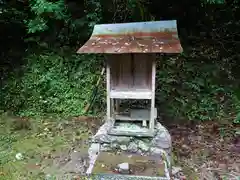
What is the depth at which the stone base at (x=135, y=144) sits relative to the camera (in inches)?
149

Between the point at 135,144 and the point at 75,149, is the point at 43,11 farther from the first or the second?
the point at 135,144

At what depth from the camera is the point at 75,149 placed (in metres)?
4.48

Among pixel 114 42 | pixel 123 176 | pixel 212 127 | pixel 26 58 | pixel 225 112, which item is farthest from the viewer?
pixel 26 58

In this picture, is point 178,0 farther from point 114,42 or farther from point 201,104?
point 114,42

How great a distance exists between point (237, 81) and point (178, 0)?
2682 millimetres

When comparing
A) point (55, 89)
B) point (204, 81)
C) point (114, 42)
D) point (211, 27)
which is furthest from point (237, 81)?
point (55, 89)

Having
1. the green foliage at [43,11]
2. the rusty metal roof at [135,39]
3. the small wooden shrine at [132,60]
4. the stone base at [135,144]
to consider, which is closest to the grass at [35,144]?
the stone base at [135,144]

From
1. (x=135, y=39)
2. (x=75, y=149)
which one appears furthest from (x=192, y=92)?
(x=75, y=149)

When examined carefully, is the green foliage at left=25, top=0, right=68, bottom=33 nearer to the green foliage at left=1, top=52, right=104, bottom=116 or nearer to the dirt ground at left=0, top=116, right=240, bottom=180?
the green foliage at left=1, top=52, right=104, bottom=116

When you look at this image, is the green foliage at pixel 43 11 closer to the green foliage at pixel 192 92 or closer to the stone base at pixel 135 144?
the green foliage at pixel 192 92

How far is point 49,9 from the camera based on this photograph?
5180 mm

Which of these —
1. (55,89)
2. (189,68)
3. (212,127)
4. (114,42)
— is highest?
(114,42)

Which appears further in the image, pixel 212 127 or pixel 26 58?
pixel 26 58

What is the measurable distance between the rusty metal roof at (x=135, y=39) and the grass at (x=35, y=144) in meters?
1.81
